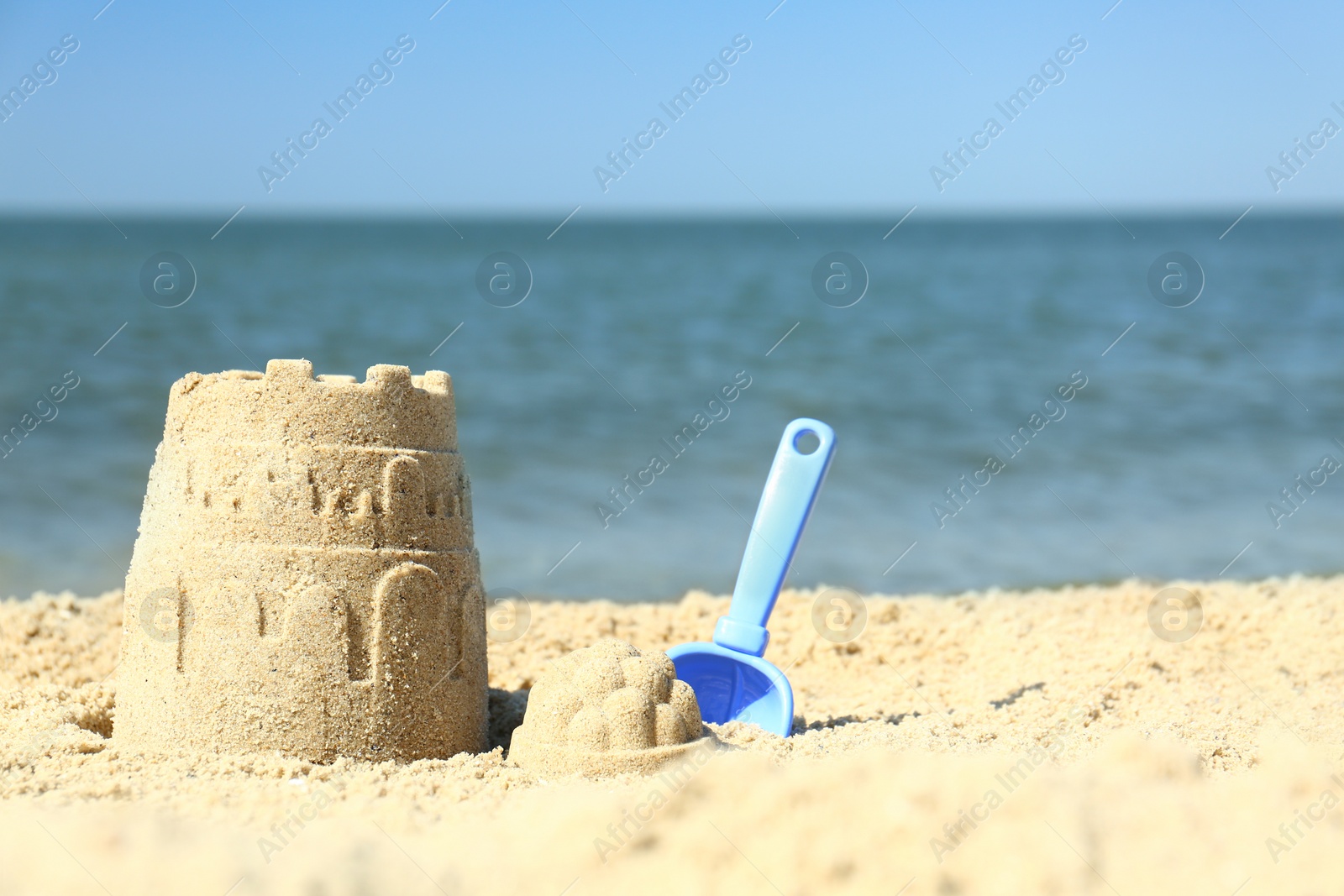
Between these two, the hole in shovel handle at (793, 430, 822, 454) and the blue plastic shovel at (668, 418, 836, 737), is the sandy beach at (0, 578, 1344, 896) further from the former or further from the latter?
the hole in shovel handle at (793, 430, 822, 454)

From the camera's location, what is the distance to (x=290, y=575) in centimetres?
258

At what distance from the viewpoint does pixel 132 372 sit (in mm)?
10883

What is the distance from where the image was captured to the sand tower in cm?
258

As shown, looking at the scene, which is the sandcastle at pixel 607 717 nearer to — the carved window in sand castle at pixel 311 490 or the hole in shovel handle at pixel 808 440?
the carved window in sand castle at pixel 311 490

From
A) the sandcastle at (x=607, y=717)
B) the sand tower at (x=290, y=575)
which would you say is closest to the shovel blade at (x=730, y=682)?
the sandcastle at (x=607, y=717)

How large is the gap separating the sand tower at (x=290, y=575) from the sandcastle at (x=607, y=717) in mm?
322

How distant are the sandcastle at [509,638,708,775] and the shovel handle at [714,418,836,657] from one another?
49 centimetres

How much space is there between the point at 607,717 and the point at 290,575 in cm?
81

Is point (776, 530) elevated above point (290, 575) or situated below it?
above

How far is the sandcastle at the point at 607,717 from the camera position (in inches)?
98.4

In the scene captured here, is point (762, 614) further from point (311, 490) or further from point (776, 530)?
point (311, 490)

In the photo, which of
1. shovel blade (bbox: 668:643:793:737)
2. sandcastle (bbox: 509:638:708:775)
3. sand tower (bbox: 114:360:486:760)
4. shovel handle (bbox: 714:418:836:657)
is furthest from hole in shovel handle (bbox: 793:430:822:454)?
sand tower (bbox: 114:360:486:760)

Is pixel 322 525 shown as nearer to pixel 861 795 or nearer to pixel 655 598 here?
pixel 861 795

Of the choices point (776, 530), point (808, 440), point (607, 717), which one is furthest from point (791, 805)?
point (808, 440)
